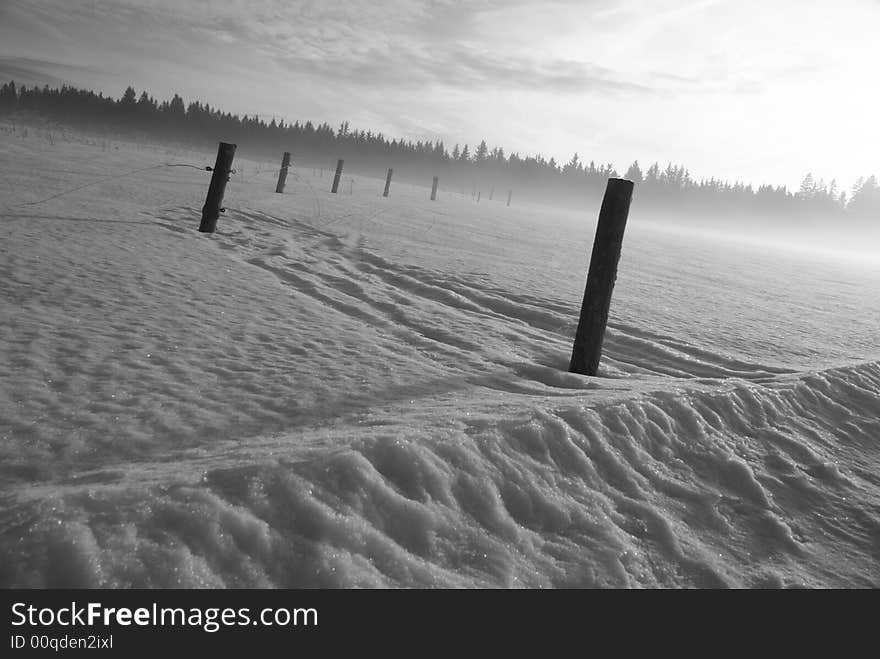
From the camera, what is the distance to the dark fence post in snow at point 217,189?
343 inches

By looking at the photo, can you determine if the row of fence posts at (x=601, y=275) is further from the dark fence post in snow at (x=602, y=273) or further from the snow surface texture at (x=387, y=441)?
the snow surface texture at (x=387, y=441)

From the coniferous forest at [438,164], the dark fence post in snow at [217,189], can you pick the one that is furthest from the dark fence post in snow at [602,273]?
the coniferous forest at [438,164]

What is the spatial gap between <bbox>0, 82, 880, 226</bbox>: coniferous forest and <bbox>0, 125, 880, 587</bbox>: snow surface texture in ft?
323

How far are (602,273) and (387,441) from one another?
8.40ft

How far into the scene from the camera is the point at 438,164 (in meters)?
118

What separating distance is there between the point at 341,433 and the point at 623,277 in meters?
9.82

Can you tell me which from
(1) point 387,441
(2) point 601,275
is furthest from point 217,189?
(1) point 387,441

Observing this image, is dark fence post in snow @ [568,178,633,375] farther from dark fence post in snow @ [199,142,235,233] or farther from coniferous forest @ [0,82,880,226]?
coniferous forest @ [0,82,880,226]

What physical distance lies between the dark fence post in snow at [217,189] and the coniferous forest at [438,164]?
94.7 metres

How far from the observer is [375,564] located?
6.47 feet

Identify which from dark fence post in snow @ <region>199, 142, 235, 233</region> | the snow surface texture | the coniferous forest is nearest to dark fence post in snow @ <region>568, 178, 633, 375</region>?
the snow surface texture

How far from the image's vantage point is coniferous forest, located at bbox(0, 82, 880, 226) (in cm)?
9931

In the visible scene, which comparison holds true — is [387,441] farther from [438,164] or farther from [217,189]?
[438,164]
